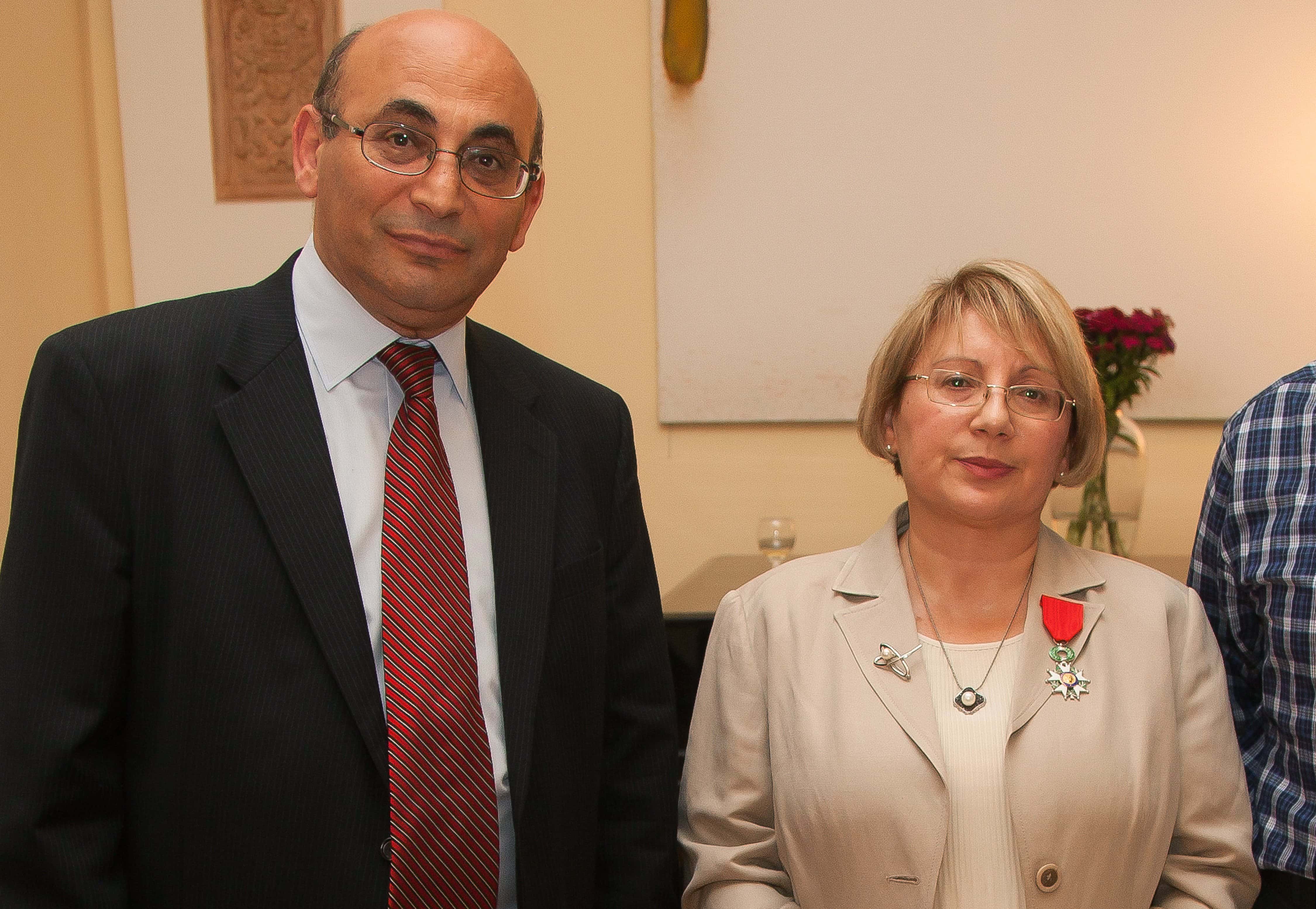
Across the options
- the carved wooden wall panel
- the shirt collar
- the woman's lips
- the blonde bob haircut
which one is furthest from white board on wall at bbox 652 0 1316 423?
the shirt collar

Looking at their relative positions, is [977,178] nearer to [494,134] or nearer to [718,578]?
[718,578]

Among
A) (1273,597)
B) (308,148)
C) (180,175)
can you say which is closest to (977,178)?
(1273,597)

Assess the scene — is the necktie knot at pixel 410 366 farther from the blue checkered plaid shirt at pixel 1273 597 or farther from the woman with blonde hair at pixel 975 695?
the blue checkered plaid shirt at pixel 1273 597

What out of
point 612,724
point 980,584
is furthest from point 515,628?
point 980,584

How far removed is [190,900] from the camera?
1.24 meters

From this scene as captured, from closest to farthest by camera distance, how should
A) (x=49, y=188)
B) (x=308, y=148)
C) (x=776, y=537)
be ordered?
(x=308, y=148) < (x=776, y=537) < (x=49, y=188)

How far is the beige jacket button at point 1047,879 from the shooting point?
4.67 ft

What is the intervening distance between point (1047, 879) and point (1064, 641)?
0.33 m

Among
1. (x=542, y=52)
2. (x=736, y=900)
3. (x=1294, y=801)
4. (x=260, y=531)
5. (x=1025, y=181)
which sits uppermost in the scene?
(x=542, y=52)

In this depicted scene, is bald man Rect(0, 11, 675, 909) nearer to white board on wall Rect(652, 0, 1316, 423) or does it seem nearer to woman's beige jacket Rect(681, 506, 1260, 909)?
woman's beige jacket Rect(681, 506, 1260, 909)

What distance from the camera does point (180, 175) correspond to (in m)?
3.18

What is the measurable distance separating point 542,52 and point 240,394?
86.5 inches

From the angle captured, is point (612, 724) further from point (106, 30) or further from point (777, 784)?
point (106, 30)

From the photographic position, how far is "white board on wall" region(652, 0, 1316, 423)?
3004mm
